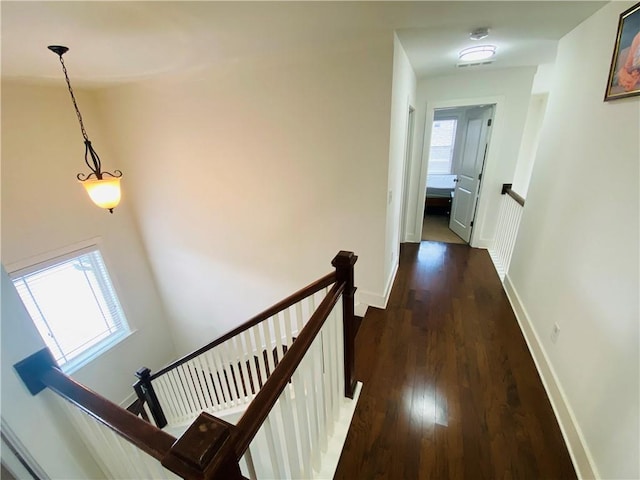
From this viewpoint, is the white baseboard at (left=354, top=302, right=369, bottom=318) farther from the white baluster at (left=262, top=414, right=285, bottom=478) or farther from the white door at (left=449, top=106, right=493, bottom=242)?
the white door at (left=449, top=106, right=493, bottom=242)

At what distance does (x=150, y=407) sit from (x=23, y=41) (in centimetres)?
321

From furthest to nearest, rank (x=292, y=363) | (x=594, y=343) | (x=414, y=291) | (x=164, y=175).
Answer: (x=164, y=175) → (x=414, y=291) → (x=594, y=343) → (x=292, y=363)

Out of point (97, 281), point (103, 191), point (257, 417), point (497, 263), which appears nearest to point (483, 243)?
point (497, 263)

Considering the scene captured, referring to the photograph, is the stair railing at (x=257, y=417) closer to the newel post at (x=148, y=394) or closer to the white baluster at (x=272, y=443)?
the white baluster at (x=272, y=443)

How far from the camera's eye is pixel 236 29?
1802 mm

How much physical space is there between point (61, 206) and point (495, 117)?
5264 mm

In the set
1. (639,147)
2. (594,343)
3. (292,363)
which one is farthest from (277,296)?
(639,147)

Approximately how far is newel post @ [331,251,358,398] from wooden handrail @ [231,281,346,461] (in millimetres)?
250

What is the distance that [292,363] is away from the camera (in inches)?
36.7

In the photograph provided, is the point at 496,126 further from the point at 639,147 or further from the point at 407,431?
the point at 407,431

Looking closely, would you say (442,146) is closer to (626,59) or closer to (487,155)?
(487,155)

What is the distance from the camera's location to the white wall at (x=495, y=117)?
10.6 feet

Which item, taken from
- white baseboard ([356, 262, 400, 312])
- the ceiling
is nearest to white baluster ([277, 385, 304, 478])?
white baseboard ([356, 262, 400, 312])

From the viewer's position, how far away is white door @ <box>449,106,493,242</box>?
362 cm
